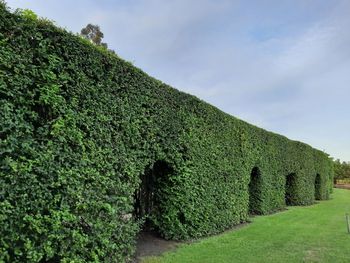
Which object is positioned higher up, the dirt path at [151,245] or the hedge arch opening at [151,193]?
the hedge arch opening at [151,193]

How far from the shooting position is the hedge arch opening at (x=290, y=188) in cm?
2091

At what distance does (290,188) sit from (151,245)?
14.7m

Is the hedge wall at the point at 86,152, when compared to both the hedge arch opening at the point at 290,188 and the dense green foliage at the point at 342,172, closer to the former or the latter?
the hedge arch opening at the point at 290,188

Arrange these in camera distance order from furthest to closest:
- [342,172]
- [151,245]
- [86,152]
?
[342,172] < [151,245] < [86,152]

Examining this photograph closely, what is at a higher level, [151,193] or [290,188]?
[290,188]

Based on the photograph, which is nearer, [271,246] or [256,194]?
[271,246]

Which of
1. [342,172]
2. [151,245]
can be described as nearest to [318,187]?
[151,245]

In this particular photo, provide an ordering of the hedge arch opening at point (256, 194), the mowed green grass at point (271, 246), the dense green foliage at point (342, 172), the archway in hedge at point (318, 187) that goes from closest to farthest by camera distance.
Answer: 1. the mowed green grass at point (271, 246)
2. the hedge arch opening at point (256, 194)
3. the archway in hedge at point (318, 187)
4. the dense green foliage at point (342, 172)

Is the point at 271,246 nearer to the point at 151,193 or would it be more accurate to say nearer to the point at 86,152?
the point at 151,193

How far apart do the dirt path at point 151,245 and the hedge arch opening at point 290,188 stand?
13.8 metres

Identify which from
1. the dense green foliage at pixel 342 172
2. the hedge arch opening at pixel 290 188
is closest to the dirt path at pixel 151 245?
the hedge arch opening at pixel 290 188

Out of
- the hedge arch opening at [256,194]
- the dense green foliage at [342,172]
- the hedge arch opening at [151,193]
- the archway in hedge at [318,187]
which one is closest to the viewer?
the hedge arch opening at [151,193]

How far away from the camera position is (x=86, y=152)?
18.9 ft

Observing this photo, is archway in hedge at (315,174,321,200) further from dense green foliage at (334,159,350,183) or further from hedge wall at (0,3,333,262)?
dense green foliage at (334,159,350,183)
